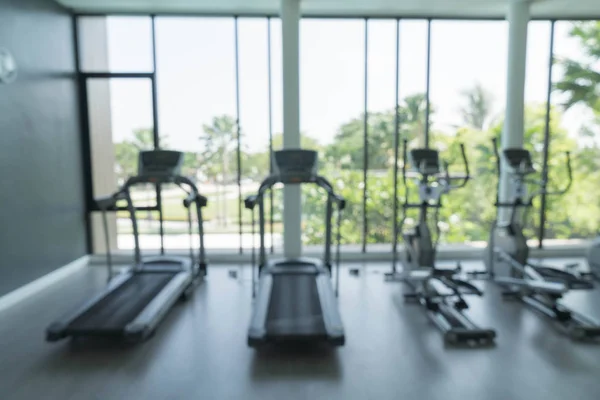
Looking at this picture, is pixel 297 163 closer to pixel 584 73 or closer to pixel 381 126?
pixel 381 126

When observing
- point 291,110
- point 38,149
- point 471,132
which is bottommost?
point 38,149

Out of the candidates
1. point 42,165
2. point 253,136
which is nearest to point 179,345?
point 42,165

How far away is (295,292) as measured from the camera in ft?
11.8

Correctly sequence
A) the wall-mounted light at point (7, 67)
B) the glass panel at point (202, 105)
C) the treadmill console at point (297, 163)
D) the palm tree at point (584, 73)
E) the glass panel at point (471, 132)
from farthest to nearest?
the glass panel at point (471, 132)
the palm tree at point (584, 73)
the glass panel at point (202, 105)
the treadmill console at point (297, 163)
the wall-mounted light at point (7, 67)

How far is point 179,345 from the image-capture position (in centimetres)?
297

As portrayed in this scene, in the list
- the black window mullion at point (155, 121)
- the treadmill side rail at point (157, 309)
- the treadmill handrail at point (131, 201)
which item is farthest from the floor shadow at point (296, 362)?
the black window mullion at point (155, 121)

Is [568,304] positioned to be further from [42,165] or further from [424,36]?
[42,165]

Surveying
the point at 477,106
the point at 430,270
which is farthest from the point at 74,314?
the point at 477,106

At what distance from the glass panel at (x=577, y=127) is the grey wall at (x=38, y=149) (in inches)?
257

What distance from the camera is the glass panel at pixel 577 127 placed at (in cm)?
749

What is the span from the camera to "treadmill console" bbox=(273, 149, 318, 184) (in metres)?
3.99

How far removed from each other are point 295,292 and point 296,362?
945mm

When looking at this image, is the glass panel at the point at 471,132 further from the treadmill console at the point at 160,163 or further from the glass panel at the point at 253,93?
the treadmill console at the point at 160,163

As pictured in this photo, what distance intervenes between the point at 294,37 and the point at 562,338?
13.7ft
